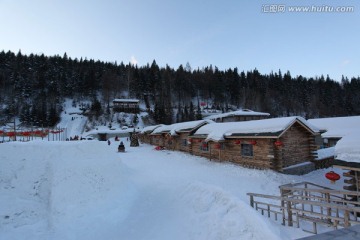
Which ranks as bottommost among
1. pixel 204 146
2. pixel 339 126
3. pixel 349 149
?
pixel 204 146

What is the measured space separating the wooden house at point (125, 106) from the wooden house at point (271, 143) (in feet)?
173

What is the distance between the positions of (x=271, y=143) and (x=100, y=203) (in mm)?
12596

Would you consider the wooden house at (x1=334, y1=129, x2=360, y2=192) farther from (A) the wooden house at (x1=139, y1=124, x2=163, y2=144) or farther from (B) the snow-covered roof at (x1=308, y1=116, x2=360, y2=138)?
(A) the wooden house at (x1=139, y1=124, x2=163, y2=144)

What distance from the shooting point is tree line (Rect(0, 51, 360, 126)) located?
7031cm

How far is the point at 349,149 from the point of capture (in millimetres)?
8516

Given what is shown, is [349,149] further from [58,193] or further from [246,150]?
[58,193]

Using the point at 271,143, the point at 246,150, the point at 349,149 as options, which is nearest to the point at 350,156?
the point at 349,149

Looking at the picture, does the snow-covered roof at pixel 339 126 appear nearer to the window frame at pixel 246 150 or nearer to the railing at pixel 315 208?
the window frame at pixel 246 150

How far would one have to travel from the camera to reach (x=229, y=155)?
1956cm

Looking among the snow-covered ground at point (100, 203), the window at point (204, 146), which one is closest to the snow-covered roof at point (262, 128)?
the window at point (204, 146)

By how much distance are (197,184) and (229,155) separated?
31.0 ft

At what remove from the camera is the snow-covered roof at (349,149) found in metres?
8.26

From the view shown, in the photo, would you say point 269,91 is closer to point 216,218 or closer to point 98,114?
point 98,114

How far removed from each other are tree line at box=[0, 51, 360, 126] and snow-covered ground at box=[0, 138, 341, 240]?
52384mm
